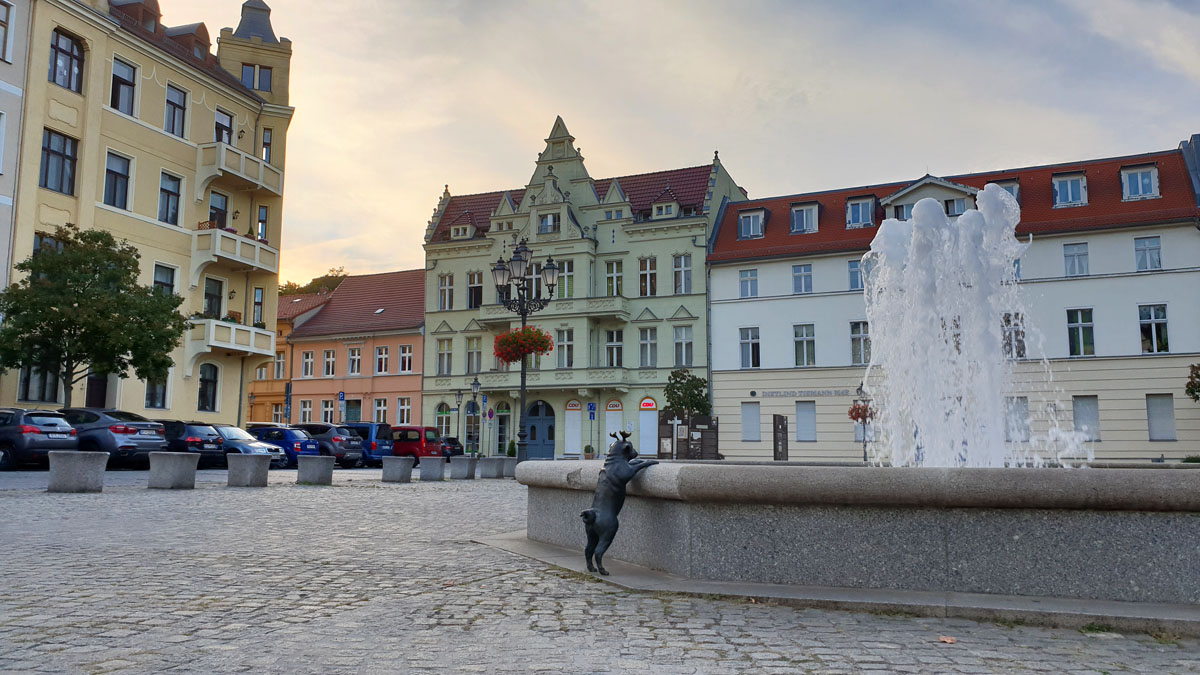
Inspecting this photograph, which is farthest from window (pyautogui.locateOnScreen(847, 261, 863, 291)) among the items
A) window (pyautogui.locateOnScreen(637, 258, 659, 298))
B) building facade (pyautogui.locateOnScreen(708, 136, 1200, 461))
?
window (pyautogui.locateOnScreen(637, 258, 659, 298))

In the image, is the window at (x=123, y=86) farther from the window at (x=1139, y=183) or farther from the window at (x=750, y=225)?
the window at (x=1139, y=183)

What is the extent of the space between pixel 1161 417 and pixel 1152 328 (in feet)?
11.8

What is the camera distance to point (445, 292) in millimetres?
54750

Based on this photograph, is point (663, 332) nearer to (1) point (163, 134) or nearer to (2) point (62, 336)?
(1) point (163, 134)

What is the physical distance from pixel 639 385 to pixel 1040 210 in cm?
2023

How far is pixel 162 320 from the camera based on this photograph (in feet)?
91.7

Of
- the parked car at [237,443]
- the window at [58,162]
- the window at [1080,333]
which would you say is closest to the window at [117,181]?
the window at [58,162]

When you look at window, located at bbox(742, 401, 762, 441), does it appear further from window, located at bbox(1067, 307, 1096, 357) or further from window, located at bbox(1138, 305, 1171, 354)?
window, located at bbox(1138, 305, 1171, 354)

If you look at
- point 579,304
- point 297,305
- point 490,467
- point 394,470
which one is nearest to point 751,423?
point 579,304

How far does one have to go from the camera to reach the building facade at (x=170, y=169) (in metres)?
30.2

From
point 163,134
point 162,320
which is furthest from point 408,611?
point 163,134

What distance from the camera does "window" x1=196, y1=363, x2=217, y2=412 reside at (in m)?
36.6

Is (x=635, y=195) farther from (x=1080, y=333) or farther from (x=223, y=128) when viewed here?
(x=1080, y=333)

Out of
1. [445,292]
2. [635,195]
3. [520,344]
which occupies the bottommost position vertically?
[520,344]
